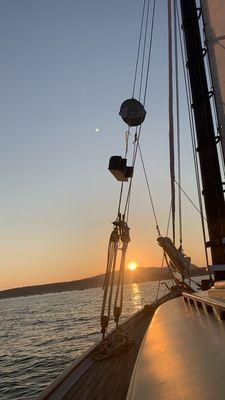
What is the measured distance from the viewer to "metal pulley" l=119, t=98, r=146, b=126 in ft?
38.5

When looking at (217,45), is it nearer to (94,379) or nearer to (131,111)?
(131,111)

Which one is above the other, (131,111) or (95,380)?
(131,111)

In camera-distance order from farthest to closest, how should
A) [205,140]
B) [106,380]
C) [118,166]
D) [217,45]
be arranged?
[118,166] → [205,140] → [217,45] → [106,380]

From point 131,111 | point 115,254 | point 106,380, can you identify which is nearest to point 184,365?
point 106,380

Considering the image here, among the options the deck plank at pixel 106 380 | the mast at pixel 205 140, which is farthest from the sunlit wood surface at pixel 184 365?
the mast at pixel 205 140

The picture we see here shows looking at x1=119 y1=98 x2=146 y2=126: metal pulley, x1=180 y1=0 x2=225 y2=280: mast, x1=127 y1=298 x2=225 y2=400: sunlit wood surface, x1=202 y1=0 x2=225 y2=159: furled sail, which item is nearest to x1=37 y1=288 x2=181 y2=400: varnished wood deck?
x1=127 y1=298 x2=225 y2=400: sunlit wood surface

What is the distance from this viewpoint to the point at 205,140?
368 inches

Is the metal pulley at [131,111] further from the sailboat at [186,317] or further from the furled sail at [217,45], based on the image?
the furled sail at [217,45]

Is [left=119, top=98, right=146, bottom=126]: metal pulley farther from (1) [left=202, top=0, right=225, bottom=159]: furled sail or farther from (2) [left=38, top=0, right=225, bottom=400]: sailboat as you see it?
(1) [left=202, top=0, right=225, bottom=159]: furled sail

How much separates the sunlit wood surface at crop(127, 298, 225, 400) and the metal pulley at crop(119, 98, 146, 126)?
7.63m

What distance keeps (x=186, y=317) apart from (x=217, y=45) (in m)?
6.03

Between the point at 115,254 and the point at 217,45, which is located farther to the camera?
the point at 115,254

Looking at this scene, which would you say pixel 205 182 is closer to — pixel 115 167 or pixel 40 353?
pixel 115 167

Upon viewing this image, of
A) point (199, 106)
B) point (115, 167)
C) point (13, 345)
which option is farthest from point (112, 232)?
point (13, 345)
